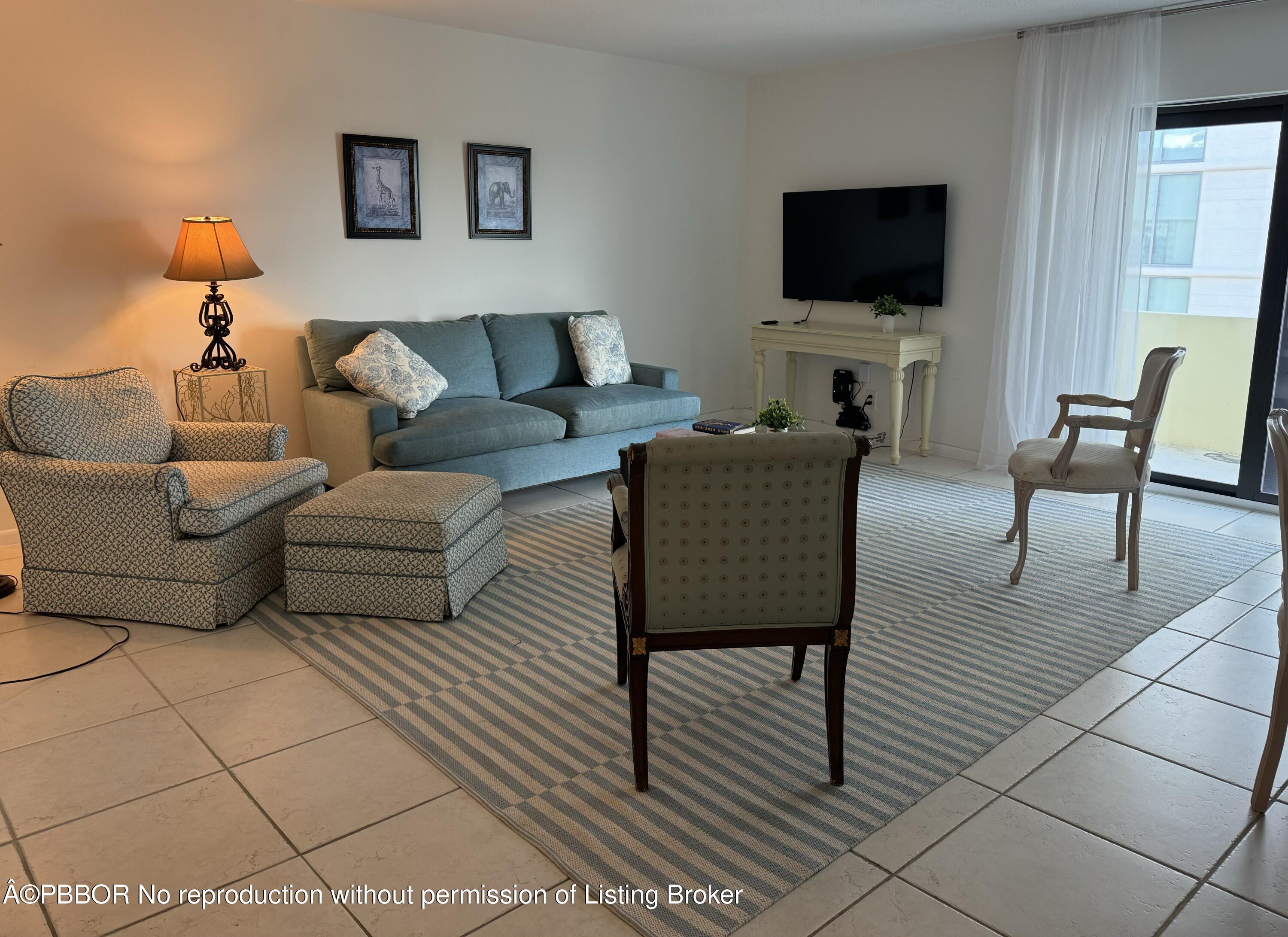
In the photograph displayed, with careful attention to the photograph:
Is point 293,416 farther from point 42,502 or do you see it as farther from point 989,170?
point 989,170

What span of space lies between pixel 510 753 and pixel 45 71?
142 inches

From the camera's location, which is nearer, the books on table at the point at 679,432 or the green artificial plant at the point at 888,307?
the books on table at the point at 679,432

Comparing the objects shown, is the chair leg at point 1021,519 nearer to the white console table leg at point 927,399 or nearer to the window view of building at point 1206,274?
the window view of building at point 1206,274

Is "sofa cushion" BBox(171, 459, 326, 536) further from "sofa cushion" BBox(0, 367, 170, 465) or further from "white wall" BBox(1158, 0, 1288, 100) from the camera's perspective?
"white wall" BBox(1158, 0, 1288, 100)

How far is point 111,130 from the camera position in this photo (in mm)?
4250

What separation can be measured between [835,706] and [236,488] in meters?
2.26

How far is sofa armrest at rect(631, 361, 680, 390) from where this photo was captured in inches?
224

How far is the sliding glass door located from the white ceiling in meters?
0.81

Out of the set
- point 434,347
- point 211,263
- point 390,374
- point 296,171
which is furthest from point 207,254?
point 434,347

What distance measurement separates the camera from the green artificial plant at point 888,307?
5.89 metres

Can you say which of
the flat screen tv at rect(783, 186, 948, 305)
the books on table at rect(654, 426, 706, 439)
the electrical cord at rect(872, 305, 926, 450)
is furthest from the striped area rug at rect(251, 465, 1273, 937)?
the flat screen tv at rect(783, 186, 948, 305)

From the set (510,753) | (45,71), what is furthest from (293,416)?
(510,753)

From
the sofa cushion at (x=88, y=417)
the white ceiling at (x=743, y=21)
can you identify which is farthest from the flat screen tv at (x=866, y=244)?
the sofa cushion at (x=88, y=417)

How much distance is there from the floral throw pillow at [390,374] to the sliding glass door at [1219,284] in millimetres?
3780
